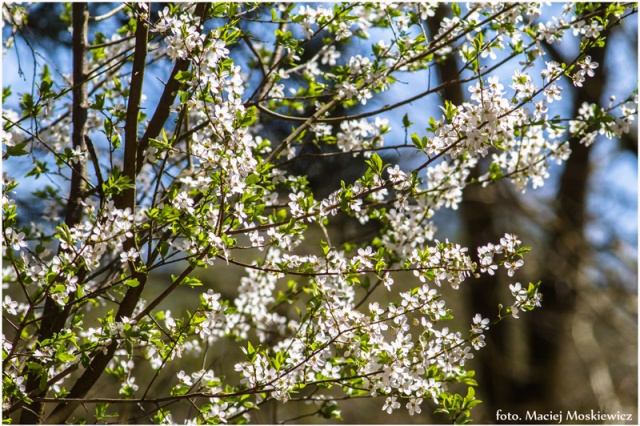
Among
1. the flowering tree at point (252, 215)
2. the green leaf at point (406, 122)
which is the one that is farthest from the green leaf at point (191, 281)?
the green leaf at point (406, 122)

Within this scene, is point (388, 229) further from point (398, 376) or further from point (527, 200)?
point (527, 200)

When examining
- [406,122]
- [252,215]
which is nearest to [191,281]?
[252,215]

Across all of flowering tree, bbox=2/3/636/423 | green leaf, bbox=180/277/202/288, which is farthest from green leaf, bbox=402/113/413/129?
green leaf, bbox=180/277/202/288

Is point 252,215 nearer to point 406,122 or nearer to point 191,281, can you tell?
point 191,281

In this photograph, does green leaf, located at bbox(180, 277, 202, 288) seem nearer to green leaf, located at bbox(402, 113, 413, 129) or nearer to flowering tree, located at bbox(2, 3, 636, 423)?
flowering tree, located at bbox(2, 3, 636, 423)

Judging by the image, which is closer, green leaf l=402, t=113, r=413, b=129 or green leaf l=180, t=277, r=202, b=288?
Answer: green leaf l=180, t=277, r=202, b=288

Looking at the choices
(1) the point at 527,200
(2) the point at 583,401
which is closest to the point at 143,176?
(1) the point at 527,200

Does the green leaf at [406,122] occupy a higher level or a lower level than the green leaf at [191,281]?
higher

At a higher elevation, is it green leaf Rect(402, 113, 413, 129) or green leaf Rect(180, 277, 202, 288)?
green leaf Rect(402, 113, 413, 129)

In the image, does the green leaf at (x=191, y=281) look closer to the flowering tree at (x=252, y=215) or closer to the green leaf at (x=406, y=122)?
the flowering tree at (x=252, y=215)

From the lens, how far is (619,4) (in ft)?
6.97

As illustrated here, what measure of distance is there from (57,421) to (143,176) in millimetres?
1010

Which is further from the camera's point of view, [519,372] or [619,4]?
[519,372]

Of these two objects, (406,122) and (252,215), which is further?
(406,122)
